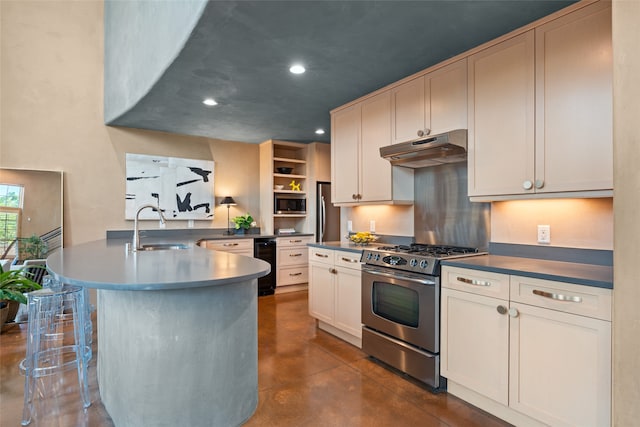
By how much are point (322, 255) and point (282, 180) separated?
268cm

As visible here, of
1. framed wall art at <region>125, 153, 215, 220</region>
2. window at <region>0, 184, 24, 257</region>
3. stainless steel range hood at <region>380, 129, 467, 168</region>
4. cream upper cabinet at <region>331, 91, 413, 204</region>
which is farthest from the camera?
framed wall art at <region>125, 153, 215, 220</region>

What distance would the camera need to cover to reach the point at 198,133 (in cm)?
516

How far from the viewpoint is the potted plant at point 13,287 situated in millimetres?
→ 3541

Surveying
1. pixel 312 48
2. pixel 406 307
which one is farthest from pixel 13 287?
pixel 406 307

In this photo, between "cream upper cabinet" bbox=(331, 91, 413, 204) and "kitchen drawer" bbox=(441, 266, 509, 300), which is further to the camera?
"cream upper cabinet" bbox=(331, 91, 413, 204)

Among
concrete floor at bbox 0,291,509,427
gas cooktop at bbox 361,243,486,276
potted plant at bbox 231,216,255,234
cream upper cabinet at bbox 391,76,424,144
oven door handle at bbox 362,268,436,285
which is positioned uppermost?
cream upper cabinet at bbox 391,76,424,144

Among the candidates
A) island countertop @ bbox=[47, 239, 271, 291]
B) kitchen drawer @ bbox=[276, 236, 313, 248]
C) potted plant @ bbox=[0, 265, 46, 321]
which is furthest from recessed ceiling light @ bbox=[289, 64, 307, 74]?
potted plant @ bbox=[0, 265, 46, 321]

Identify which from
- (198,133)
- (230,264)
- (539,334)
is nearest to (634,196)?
(539,334)

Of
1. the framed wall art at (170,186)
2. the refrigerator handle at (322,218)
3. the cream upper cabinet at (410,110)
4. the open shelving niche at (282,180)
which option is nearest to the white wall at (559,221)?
the cream upper cabinet at (410,110)

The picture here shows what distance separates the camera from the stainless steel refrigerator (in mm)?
5762

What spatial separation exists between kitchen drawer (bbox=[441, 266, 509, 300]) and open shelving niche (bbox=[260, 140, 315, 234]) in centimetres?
364

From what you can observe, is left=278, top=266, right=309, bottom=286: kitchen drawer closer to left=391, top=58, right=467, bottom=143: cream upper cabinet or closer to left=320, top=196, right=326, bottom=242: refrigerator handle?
left=320, top=196, right=326, bottom=242: refrigerator handle

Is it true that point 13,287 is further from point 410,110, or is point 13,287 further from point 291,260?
point 410,110

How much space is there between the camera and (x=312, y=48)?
251 cm
